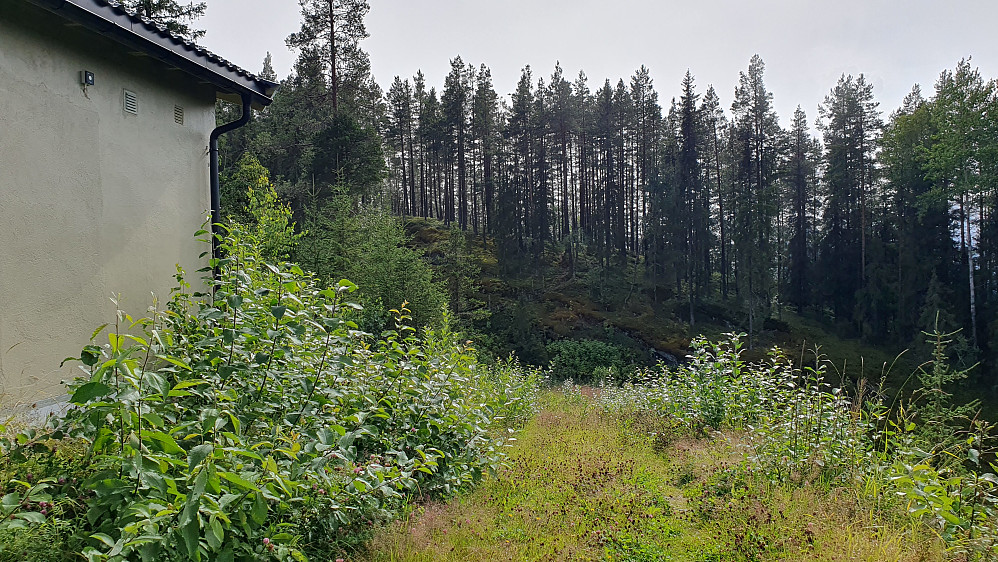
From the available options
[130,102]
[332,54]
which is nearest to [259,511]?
[130,102]

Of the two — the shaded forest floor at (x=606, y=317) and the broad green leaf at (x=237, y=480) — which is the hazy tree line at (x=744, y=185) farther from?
the broad green leaf at (x=237, y=480)

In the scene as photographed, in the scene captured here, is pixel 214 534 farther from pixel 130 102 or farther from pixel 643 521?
pixel 130 102

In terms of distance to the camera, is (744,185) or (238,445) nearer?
(238,445)

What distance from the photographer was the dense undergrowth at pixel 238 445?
2072mm

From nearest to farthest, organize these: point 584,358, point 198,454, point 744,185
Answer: point 198,454 < point 584,358 < point 744,185

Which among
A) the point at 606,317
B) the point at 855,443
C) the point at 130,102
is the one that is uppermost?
the point at 130,102

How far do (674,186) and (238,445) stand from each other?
35479 mm

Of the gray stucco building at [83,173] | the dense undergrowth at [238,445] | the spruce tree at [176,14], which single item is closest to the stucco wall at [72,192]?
the gray stucco building at [83,173]

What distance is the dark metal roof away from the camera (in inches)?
177

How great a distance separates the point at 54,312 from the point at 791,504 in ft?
20.0

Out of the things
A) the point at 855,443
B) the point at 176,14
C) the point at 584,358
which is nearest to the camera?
the point at 855,443

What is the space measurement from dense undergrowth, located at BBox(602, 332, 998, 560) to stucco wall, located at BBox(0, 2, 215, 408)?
6.02 meters

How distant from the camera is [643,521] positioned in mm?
3621

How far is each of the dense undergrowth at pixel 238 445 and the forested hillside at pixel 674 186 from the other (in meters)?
11.5
